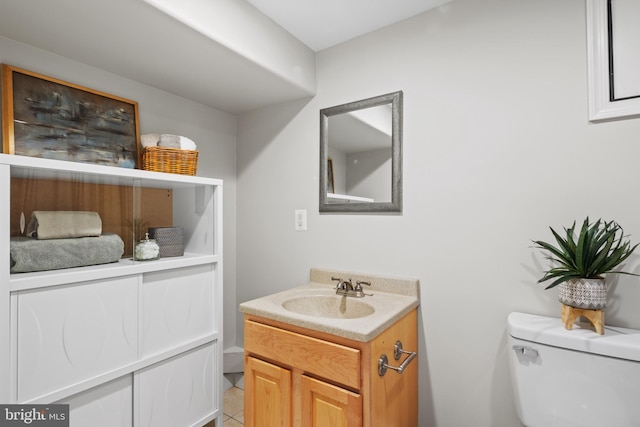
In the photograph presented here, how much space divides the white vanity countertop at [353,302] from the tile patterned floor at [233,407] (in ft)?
2.81

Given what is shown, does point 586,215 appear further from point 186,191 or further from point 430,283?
point 186,191

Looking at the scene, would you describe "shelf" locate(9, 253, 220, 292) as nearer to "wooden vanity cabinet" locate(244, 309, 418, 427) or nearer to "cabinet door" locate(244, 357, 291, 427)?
"wooden vanity cabinet" locate(244, 309, 418, 427)

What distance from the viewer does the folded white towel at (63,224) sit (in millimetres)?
1182

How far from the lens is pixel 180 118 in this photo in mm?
1938

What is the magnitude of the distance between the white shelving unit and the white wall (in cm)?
73

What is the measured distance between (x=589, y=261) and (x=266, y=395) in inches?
51.6

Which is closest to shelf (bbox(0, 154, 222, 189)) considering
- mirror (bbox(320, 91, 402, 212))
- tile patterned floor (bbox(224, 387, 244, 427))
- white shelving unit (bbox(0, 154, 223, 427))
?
white shelving unit (bbox(0, 154, 223, 427))

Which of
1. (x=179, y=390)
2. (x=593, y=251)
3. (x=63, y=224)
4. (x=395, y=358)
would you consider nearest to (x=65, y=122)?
(x=63, y=224)

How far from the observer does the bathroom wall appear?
4.56 ft

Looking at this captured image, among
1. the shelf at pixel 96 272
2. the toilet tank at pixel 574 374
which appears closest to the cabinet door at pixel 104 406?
the shelf at pixel 96 272

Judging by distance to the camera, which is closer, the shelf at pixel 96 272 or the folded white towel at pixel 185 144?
the shelf at pixel 96 272

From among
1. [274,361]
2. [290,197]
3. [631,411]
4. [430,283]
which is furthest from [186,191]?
[631,411]

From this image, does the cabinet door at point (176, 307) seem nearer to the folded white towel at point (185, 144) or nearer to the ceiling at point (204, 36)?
the folded white towel at point (185, 144)

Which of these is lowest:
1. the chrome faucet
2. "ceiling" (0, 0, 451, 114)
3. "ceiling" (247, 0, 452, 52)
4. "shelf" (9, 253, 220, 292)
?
the chrome faucet
